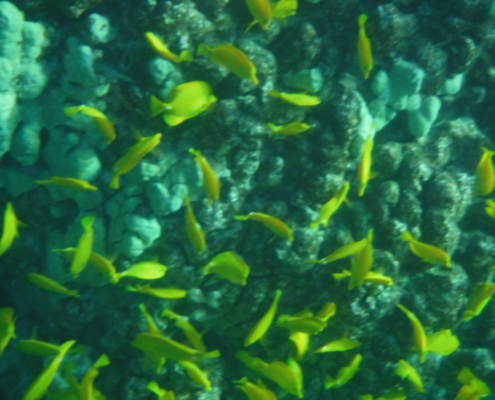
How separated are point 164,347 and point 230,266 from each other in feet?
3.02

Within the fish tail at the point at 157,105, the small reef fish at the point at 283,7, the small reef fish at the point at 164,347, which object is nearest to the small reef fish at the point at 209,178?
the fish tail at the point at 157,105

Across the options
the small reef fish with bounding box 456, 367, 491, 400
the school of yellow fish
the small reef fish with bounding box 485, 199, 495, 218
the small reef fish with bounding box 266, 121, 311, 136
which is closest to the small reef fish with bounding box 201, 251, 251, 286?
the school of yellow fish

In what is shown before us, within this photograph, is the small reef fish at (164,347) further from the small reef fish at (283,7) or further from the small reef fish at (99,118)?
the small reef fish at (283,7)

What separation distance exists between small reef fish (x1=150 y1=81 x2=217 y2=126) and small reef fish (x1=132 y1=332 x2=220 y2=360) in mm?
1957

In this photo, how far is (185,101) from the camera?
123 inches

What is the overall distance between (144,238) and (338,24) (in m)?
3.26

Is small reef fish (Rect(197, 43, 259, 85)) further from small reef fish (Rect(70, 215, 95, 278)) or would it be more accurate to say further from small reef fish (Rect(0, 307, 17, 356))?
small reef fish (Rect(0, 307, 17, 356))

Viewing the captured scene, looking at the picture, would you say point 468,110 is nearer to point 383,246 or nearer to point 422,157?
point 422,157

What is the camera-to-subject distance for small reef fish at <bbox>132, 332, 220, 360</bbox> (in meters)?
3.17

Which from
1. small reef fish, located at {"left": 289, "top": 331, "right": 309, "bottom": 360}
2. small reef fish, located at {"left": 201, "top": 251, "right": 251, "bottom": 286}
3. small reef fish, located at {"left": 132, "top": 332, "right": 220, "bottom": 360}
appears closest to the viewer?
small reef fish, located at {"left": 132, "top": 332, "right": 220, "bottom": 360}

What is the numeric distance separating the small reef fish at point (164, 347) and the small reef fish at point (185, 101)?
1.96 meters

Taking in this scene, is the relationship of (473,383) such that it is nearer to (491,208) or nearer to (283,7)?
(491,208)

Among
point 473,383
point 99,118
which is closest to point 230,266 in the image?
point 99,118

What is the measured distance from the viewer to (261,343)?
422cm
